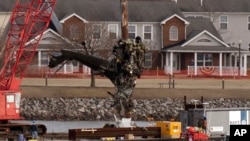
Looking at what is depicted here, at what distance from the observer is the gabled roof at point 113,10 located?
→ 91.8 metres

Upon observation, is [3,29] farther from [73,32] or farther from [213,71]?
[213,71]

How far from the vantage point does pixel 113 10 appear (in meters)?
93.4

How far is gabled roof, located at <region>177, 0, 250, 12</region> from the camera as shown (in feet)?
342

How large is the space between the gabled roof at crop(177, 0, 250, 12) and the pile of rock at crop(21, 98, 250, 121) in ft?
113

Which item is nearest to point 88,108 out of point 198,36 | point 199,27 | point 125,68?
point 198,36

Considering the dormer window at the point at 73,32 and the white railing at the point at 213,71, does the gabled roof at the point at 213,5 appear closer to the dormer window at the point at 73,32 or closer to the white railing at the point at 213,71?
the white railing at the point at 213,71

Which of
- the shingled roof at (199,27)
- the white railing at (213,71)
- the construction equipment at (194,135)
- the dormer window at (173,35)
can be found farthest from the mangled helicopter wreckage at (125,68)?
the dormer window at (173,35)

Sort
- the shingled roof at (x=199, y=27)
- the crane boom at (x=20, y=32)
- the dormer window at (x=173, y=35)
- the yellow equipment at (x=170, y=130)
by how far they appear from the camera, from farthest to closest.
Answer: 1. the dormer window at (x=173, y=35)
2. the shingled roof at (x=199, y=27)
3. the crane boom at (x=20, y=32)
4. the yellow equipment at (x=170, y=130)

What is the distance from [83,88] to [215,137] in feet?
124

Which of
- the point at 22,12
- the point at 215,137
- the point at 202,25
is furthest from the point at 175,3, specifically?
the point at 215,137

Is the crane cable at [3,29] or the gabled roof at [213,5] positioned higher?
the gabled roof at [213,5]

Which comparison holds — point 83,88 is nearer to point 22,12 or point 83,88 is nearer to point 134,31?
point 22,12

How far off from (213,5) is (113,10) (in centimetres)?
1598

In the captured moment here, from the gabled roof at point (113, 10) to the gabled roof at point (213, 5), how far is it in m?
7.13
